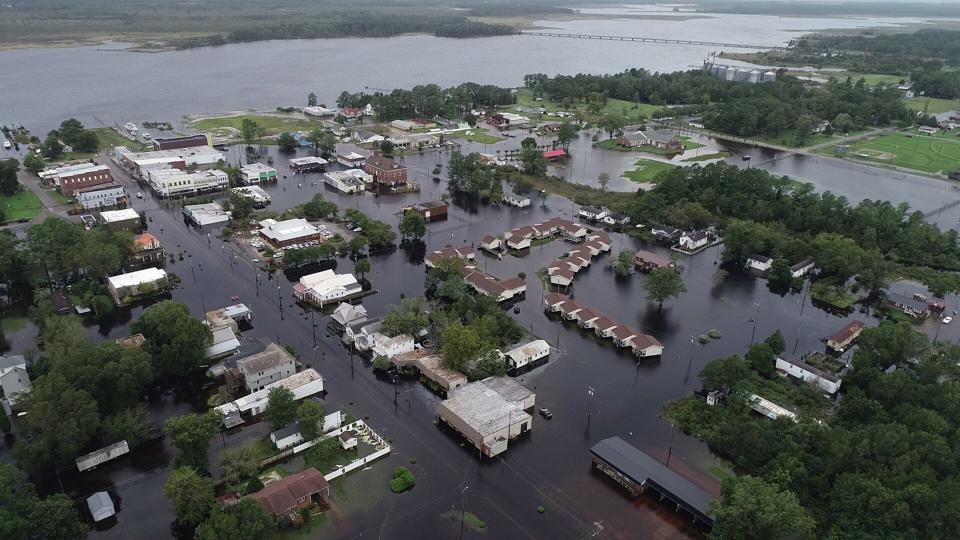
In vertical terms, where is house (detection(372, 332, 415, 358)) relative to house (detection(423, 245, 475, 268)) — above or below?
below

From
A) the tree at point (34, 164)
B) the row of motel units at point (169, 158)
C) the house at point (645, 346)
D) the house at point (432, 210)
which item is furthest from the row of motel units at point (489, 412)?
the tree at point (34, 164)

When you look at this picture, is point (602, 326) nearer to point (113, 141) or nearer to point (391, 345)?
point (391, 345)

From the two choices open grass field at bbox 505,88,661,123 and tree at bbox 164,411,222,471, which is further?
open grass field at bbox 505,88,661,123

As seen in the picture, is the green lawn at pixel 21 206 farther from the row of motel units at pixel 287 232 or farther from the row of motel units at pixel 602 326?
the row of motel units at pixel 602 326

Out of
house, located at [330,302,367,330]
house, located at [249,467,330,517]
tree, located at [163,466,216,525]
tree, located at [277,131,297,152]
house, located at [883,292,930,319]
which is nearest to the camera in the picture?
tree, located at [163,466,216,525]

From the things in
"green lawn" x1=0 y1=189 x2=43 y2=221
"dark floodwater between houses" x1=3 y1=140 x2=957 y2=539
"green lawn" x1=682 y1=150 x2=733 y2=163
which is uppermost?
"green lawn" x1=682 y1=150 x2=733 y2=163

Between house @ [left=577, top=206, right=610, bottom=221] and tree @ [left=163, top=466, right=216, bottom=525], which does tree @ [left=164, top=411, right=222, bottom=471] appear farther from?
house @ [left=577, top=206, right=610, bottom=221]

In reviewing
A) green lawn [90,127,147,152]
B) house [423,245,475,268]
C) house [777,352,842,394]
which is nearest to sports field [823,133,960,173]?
house [777,352,842,394]

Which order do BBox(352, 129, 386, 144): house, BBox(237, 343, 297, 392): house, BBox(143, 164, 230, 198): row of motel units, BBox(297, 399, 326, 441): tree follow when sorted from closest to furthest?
BBox(297, 399, 326, 441): tree → BBox(237, 343, 297, 392): house → BBox(143, 164, 230, 198): row of motel units → BBox(352, 129, 386, 144): house
